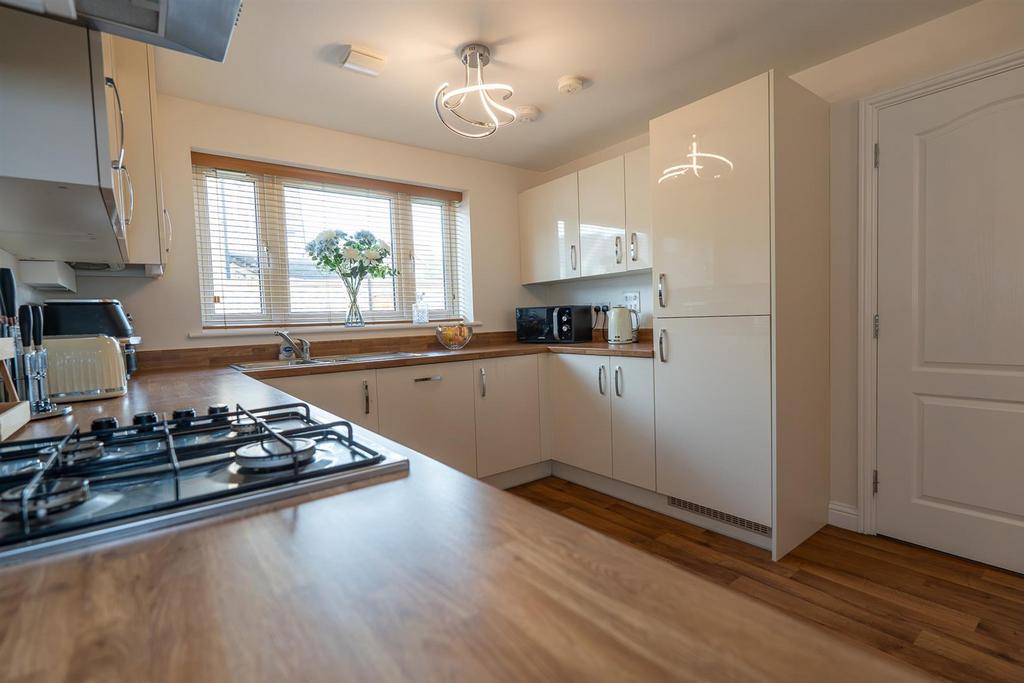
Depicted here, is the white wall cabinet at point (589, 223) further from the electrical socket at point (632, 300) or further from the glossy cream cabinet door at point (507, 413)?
the glossy cream cabinet door at point (507, 413)

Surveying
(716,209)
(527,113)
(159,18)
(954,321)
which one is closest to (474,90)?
(527,113)

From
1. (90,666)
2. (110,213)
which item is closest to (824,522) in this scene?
(90,666)

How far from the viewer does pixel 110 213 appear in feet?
3.43

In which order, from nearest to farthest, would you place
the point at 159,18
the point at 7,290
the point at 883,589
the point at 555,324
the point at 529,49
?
the point at 159,18
the point at 7,290
the point at 883,589
the point at 529,49
the point at 555,324

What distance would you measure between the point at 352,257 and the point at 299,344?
0.60m

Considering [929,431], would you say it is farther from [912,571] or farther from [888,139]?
[888,139]

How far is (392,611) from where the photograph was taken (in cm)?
35

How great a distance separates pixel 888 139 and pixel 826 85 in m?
0.43

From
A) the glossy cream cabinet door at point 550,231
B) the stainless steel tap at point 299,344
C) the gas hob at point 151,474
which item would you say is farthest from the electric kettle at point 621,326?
the gas hob at point 151,474

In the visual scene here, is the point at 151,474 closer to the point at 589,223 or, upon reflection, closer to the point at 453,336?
the point at 453,336

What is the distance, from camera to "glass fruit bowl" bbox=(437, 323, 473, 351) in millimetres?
3166

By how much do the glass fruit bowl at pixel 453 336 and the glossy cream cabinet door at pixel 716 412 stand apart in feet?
4.29

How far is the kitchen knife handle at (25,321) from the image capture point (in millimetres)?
1227

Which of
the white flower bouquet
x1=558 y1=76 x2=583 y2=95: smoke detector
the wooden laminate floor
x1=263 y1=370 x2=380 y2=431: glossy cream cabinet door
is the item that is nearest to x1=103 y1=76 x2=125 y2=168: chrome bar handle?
x1=263 y1=370 x2=380 y2=431: glossy cream cabinet door
